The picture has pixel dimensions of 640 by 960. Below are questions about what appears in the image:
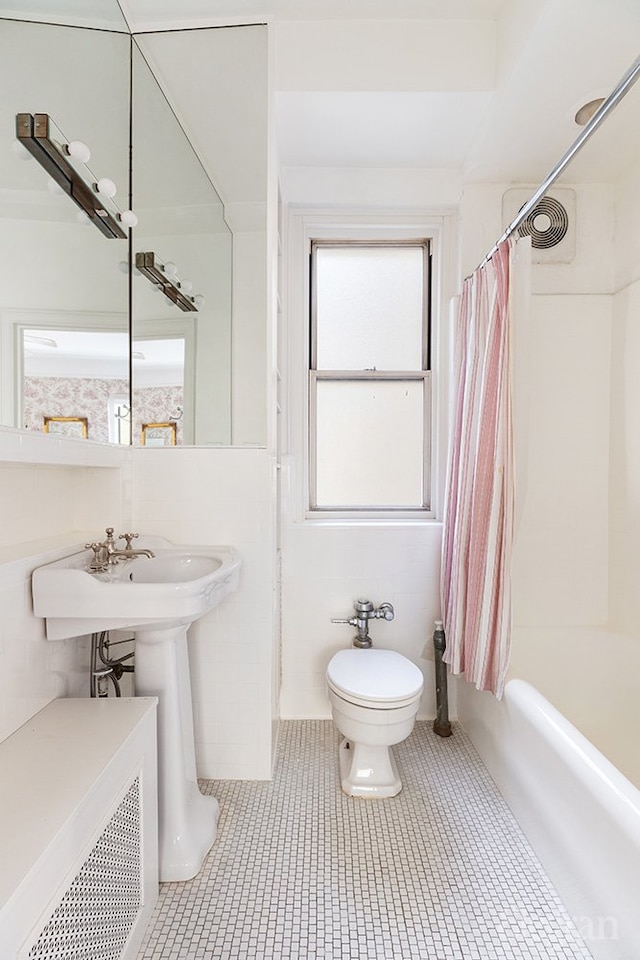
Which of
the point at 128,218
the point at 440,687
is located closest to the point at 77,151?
the point at 128,218

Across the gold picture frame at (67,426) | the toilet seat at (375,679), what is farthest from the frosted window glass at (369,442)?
the gold picture frame at (67,426)

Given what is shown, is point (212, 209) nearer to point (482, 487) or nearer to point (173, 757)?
point (482, 487)

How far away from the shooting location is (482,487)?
5.92ft

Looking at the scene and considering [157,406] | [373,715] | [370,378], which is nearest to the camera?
[373,715]

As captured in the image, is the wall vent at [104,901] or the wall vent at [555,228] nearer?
the wall vent at [104,901]

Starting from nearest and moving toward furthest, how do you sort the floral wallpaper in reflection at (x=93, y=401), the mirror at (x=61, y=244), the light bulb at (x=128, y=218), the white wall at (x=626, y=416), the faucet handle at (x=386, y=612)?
the mirror at (x=61, y=244) → the floral wallpaper in reflection at (x=93, y=401) → the light bulb at (x=128, y=218) → the white wall at (x=626, y=416) → the faucet handle at (x=386, y=612)

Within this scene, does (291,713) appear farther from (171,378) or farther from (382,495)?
(171,378)

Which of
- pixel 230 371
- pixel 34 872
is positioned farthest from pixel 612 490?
pixel 34 872

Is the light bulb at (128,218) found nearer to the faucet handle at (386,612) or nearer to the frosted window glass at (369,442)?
the frosted window glass at (369,442)

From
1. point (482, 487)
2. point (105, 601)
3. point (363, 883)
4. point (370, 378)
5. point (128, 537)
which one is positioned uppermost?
point (370, 378)

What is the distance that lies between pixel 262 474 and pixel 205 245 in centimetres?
91

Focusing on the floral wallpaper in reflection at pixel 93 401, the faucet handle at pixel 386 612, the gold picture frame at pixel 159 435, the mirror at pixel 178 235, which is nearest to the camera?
the floral wallpaper in reflection at pixel 93 401

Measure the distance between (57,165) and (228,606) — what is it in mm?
1464

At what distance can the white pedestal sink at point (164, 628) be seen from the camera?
1.30 m
